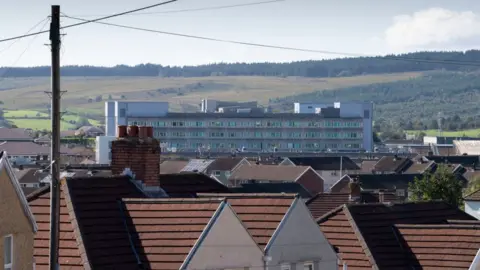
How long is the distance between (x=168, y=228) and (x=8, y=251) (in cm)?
345

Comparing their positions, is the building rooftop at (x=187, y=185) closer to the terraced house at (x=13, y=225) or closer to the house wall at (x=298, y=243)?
the house wall at (x=298, y=243)

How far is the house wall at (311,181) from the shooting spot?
12925cm

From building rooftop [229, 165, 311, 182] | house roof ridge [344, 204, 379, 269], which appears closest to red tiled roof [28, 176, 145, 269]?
house roof ridge [344, 204, 379, 269]

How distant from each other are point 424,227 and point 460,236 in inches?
47.0

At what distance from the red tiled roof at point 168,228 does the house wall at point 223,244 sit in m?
0.22

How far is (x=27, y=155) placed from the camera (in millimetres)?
173875

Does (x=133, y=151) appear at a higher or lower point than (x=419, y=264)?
higher

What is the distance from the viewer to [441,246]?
2766 centimetres

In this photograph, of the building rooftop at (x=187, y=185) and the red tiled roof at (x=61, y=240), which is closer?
the red tiled roof at (x=61, y=240)

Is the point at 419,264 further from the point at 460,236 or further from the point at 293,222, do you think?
the point at 293,222

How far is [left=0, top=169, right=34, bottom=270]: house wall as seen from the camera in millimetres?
19141

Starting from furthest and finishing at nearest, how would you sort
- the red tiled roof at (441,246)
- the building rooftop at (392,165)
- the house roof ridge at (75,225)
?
1. the building rooftop at (392,165)
2. the red tiled roof at (441,246)
3. the house roof ridge at (75,225)

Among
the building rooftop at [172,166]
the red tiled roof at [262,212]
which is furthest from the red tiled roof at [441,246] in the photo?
the building rooftop at [172,166]

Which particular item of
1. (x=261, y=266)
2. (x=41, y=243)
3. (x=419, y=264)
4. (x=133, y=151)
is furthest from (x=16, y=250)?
(x=419, y=264)
